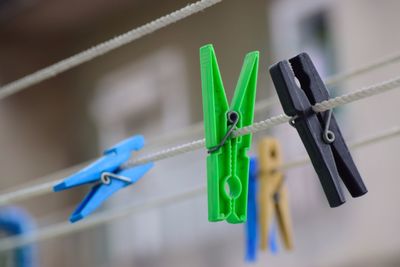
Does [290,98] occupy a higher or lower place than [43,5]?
lower

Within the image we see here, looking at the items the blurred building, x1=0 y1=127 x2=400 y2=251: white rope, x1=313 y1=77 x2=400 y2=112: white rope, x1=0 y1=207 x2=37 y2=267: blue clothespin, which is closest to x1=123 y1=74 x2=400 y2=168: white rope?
x1=313 y1=77 x2=400 y2=112: white rope

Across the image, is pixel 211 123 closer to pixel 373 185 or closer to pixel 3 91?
pixel 3 91

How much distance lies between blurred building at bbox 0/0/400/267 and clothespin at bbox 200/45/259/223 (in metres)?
1.50

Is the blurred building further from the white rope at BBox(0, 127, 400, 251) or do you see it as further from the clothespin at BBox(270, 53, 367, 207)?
the clothespin at BBox(270, 53, 367, 207)

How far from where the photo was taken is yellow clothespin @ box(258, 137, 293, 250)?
3.03 feet

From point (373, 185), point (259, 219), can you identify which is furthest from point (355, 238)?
point (259, 219)

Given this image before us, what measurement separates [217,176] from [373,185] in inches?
62.4

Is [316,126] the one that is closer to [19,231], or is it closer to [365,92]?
[365,92]

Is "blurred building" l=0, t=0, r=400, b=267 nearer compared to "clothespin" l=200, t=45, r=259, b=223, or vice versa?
"clothespin" l=200, t=45, r=259, b=223

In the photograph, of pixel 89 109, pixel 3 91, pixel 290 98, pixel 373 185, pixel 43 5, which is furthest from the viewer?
pixel 89 109

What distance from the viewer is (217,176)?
0.60 metres

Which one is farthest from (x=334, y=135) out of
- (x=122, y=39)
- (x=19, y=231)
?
(x=19, y=231)

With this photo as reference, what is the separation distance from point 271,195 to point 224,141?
0.35m

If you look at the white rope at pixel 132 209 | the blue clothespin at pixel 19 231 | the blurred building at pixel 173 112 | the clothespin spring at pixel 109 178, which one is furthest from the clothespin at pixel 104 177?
the blurred building at pixel 173 112
